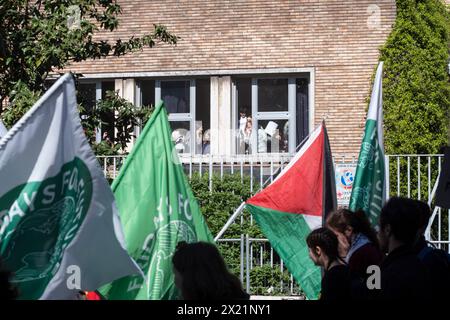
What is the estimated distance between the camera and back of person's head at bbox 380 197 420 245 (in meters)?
5.80

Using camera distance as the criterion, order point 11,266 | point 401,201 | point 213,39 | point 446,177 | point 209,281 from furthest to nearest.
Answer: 1. point 213,39
2. point 446,177
3. point 401,201
4. point 11,266
5. point 209,281

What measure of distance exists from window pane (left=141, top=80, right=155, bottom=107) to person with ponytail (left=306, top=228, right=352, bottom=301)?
13592 mm

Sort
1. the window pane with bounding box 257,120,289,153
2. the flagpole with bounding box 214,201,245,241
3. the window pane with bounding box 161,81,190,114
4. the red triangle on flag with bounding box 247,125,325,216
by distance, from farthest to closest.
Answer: the window pane with bounding box 161,81,190,114 → the window pane with bounding box 257,120,289,153 → the flagpole with bounding box 214,201,245,241 → the red triangle on flag with bounding box 247,125,325,216

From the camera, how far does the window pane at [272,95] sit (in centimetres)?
1911

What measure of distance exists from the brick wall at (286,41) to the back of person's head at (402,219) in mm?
12452

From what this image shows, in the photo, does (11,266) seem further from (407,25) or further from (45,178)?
(407,25)

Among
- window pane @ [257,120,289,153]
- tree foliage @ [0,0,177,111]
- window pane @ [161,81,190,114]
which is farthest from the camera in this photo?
window pane @ [161,81,190,114]

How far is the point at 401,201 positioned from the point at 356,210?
63.0 inches

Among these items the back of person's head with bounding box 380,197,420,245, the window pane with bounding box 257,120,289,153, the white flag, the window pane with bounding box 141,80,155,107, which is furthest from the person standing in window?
the white flag

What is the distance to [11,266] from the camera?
5.21 m

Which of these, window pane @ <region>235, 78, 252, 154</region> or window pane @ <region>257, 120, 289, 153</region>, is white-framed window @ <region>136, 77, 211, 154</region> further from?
window pane @ <region>257, 120, 289, 153</region>

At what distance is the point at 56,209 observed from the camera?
5.45m

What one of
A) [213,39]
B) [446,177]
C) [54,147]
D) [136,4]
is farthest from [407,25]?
[54,147]
